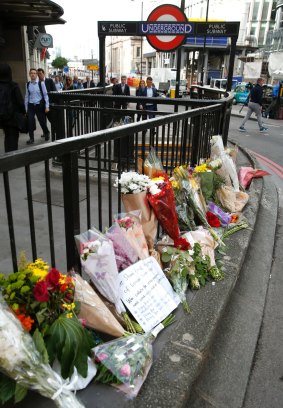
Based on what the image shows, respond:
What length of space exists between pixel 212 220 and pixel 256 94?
1129 cm

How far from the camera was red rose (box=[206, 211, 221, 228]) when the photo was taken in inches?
156

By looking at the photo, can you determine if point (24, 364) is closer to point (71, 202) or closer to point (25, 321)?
point (25, 321)

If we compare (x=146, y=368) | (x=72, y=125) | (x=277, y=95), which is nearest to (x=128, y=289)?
(x=146, y=368)

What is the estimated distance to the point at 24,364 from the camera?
1436 mm

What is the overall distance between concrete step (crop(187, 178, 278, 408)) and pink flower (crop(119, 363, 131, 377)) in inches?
19.0

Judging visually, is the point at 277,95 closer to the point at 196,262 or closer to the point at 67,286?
the point at 196,262

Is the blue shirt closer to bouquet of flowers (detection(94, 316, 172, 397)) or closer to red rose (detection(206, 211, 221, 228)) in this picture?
red rose (detection(206, 211, 221, 228))

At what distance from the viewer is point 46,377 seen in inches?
59.1

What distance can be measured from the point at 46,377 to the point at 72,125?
4866 mm

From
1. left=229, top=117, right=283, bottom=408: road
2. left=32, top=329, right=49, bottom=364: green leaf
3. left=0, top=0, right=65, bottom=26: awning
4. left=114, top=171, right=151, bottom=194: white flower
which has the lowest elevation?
left=229, top=117, right=283, bottom=408: road

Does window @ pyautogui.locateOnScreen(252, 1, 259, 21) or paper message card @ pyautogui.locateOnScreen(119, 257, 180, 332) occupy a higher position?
window @ pyautogui.locateOnScreen(252, 1, 259, 21)

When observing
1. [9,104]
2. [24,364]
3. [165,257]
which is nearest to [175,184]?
[165,257]

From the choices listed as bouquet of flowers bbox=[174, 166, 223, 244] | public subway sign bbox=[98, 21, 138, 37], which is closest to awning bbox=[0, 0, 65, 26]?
public subway sign bbox=[98, 21, 138, 37]

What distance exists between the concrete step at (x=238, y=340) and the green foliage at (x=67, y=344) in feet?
2.66
